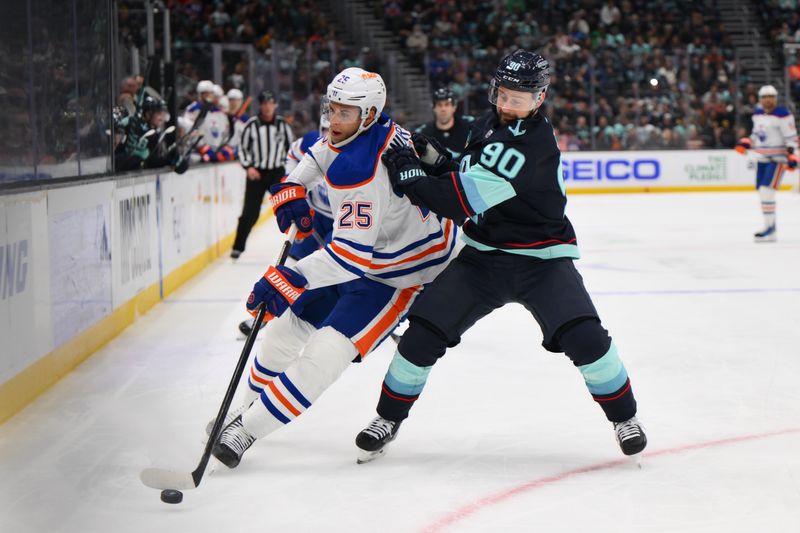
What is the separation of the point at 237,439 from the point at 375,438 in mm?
384

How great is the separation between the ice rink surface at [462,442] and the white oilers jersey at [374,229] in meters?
0.55

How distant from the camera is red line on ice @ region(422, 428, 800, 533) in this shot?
8.13 ft

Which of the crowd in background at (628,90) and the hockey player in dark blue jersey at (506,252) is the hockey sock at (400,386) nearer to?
the hockey player in dark blue jersey at (506,252)

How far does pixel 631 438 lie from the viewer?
2.87 metres

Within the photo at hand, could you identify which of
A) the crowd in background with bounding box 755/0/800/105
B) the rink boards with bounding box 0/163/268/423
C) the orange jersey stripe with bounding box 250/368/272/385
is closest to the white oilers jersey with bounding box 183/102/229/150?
the rink boards with bounding box 0/163/268/423

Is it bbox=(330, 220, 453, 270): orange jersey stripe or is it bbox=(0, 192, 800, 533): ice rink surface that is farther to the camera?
bbox=(330, 220, 453, 270): orange jersey stripe

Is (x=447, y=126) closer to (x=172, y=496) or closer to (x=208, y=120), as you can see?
(x=172, y=496)

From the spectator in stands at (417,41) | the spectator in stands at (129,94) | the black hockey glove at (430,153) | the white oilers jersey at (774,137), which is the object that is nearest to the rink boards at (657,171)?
the spectator in stands at (417,41)

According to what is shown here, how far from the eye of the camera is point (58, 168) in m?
4.39

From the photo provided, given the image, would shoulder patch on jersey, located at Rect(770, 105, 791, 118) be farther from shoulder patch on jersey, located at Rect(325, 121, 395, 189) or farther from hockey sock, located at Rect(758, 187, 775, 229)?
shoulder patch on jersey, located at Rect(325, 121, 395, 189)

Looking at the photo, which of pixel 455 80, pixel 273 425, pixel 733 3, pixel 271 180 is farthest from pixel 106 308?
pixel 733 3

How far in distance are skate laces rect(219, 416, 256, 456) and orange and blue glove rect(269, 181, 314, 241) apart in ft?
2.28

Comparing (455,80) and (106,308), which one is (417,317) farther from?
(455,80)

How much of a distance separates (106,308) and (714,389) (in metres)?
2.72
